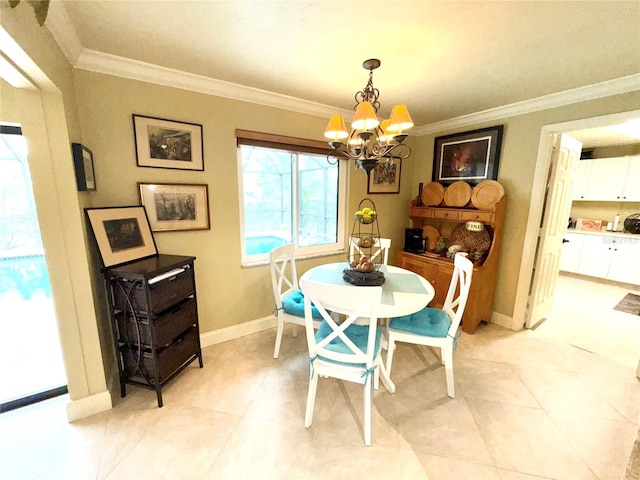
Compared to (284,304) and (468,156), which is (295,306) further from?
(468,156)

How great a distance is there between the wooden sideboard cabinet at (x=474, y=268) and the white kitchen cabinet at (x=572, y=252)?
123 inches

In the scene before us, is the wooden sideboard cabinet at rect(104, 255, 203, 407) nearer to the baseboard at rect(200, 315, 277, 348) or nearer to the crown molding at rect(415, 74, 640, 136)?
the baseboard at rect(200, 315, 277, 348)

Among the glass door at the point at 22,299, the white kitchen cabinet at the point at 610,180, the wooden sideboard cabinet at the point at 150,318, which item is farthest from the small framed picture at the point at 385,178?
the white kitchen cabinet at the point at 610,180

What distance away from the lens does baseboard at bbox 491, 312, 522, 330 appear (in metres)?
2.87

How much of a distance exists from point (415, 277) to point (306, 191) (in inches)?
60.4

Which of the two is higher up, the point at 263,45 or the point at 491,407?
the point at 263,45

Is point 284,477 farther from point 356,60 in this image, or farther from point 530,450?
point 356,60

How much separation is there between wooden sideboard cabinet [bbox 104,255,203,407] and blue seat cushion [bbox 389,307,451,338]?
5.24 feet

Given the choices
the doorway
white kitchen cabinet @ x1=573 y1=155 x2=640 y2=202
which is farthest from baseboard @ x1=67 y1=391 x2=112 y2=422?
white kitchen cabinet @ x1=573 y1=155 x2=640 y2=202

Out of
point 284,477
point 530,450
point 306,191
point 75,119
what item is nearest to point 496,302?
point 530,450

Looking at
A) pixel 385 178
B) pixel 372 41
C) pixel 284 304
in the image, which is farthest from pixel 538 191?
pixel 284 304

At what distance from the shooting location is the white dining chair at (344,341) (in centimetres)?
138

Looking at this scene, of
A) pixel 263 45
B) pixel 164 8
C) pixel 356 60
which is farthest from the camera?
pixel 356 60

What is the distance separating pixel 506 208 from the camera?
9.24ft
